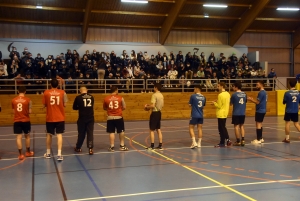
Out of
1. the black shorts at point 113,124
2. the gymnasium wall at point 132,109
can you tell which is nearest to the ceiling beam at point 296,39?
the gymnasium wall at point 132,109

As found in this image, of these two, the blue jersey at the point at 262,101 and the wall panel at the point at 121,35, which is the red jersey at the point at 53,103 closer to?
the blue jersey at the point at 262,101

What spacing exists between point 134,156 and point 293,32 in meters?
27.2

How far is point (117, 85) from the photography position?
19797 millimetres

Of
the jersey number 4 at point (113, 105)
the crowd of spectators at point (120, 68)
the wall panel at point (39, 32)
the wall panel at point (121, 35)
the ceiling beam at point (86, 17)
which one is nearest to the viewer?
the jersey number 4 at point (113, 105)

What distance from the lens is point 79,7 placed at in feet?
75.9

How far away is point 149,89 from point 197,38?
33.5 ft

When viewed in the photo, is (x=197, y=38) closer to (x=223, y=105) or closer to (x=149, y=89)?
(x=149, y=89)

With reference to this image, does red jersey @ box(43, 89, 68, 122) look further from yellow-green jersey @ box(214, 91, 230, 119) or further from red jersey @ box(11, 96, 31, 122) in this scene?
yellow-green jersey @ box(214, 91, 230, 119)

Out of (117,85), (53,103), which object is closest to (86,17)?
(117,85)

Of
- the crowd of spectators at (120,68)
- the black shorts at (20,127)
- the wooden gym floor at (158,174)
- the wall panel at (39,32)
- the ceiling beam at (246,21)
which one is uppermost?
the ceiling beam at (246,21)

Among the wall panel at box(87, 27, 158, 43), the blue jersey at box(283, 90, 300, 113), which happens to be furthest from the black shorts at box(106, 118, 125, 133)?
the wall panel at box(87, 27, 158, 43)

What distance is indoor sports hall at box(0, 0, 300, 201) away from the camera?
21.2 ft

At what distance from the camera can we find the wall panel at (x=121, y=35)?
1039 inches

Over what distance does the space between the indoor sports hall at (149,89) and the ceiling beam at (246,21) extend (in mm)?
86
